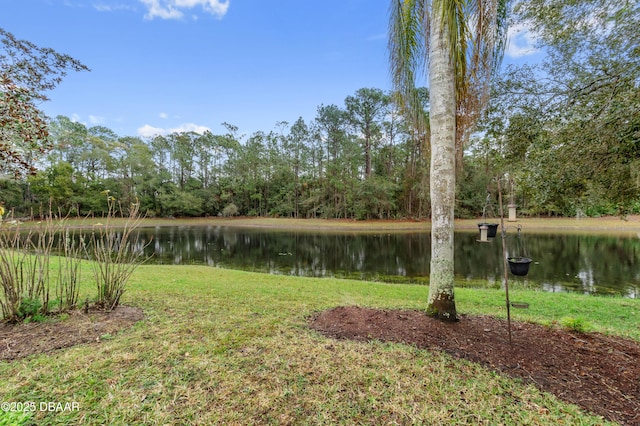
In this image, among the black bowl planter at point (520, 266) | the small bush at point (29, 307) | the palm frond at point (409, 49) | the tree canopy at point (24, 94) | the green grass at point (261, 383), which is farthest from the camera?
the black bowl planter at point (520, 266)

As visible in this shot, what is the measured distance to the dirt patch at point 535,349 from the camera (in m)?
1.87

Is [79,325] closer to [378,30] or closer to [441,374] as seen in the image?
[441,374]

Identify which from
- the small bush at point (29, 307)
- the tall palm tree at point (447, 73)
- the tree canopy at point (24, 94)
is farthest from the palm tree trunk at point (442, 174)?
the small bush at point (29, 307)

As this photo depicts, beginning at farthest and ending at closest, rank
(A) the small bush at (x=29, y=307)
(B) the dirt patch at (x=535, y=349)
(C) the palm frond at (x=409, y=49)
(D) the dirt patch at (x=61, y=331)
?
(C) the palm frond at (x=409, y=49) → (A) the small bush at (x=29, y=307) → (D) the dirt patch at (x=61, y=331) → (B) the dirt patch at (x=535, y=349)

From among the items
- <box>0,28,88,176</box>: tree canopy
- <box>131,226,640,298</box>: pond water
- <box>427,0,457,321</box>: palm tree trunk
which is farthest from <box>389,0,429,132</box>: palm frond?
<box>131,226,640,298</box>: pond water

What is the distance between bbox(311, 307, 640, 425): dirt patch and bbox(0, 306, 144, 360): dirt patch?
223cm

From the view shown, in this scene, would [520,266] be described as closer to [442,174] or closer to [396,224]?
[442,174]

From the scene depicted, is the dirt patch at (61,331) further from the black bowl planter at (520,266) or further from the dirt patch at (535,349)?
the black bowl planter at (520,266)

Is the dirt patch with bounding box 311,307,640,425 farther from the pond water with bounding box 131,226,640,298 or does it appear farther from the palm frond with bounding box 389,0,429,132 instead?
the pond water with bounding box 131,226,640,298

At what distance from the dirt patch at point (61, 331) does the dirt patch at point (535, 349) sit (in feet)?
7.33

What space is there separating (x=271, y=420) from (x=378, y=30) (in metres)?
4.64

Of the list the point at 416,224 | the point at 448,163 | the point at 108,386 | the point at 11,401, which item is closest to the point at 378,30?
the point at 448,163

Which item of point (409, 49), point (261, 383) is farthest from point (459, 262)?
point (261, 383)

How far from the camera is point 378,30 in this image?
12.3ft
